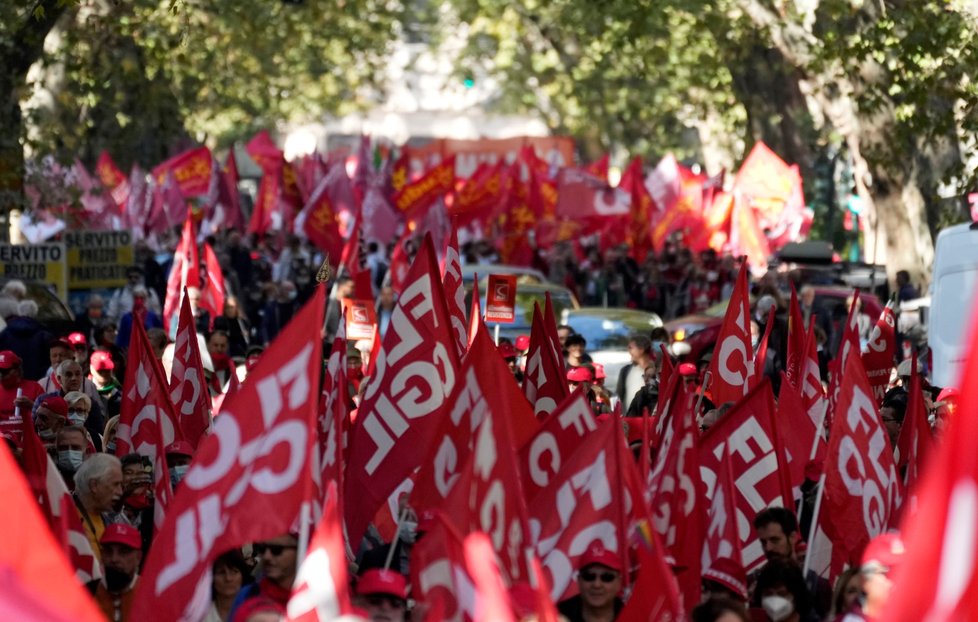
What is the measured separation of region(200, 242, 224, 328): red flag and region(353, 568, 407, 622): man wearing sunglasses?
1407 centimetres

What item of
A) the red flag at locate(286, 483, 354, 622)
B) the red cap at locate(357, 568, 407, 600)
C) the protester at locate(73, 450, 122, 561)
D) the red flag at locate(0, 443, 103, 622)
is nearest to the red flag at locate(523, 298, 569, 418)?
the protester at locate(73, 450, 122, 561)

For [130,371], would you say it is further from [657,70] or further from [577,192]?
[657,70]

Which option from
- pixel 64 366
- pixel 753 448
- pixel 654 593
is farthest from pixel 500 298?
pixel 654 593

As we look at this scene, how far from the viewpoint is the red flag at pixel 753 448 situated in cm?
969

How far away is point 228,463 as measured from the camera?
732cm

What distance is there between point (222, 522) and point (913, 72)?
13362mm

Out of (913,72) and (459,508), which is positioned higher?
(913,72)

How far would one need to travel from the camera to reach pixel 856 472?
30.9ft

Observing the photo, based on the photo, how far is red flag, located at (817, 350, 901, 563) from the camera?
926cm

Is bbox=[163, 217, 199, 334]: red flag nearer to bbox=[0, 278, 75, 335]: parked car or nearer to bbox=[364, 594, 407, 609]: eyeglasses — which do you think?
bbox=[0, 278, 75, 335]: parked car

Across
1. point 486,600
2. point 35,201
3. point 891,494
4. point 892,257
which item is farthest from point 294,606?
point 892,257

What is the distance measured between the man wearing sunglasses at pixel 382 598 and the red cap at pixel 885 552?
1505mm

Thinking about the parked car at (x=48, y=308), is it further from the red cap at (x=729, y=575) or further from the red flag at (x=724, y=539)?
the red cap at (x=729, y=575)

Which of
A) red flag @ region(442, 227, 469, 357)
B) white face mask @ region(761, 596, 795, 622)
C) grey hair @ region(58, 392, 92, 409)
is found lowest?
white face mask @ region(761, 596, 795, 622)
